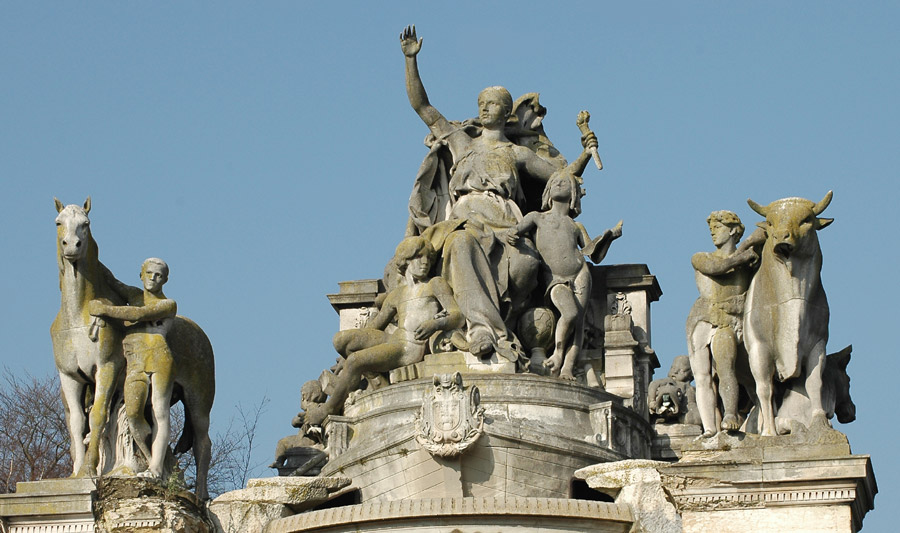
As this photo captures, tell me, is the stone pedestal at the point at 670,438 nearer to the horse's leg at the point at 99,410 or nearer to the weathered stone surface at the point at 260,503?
the weathered stone surface at the point at 260,503

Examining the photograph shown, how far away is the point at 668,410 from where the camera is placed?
30125 millimetres

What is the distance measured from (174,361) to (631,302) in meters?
7.18

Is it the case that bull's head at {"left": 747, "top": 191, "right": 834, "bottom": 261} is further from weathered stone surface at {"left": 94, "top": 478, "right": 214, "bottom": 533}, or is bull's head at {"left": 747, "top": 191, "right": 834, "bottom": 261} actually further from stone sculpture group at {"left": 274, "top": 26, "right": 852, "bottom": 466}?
weathered stone surface at {"left": 94, "top": 478, "right": 214, "bottom": 533}

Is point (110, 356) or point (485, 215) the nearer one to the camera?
point (110, 356)

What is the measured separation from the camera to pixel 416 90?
32.5 m

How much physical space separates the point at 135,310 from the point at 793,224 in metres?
8.38

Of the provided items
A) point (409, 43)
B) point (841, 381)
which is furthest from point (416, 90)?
point (841, 381)

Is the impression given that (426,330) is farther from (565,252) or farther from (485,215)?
(485,215)

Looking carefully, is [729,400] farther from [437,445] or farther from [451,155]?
[451,155]

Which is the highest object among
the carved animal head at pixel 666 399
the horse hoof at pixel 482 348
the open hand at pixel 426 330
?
the open hand at pixel 426 330

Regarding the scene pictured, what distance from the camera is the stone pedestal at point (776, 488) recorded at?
23938 mm

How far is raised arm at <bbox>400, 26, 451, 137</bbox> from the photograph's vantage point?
32.4 m

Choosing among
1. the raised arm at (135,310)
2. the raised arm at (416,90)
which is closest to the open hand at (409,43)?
the raised arm at (416,90)

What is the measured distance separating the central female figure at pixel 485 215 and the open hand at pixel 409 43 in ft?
0.05
